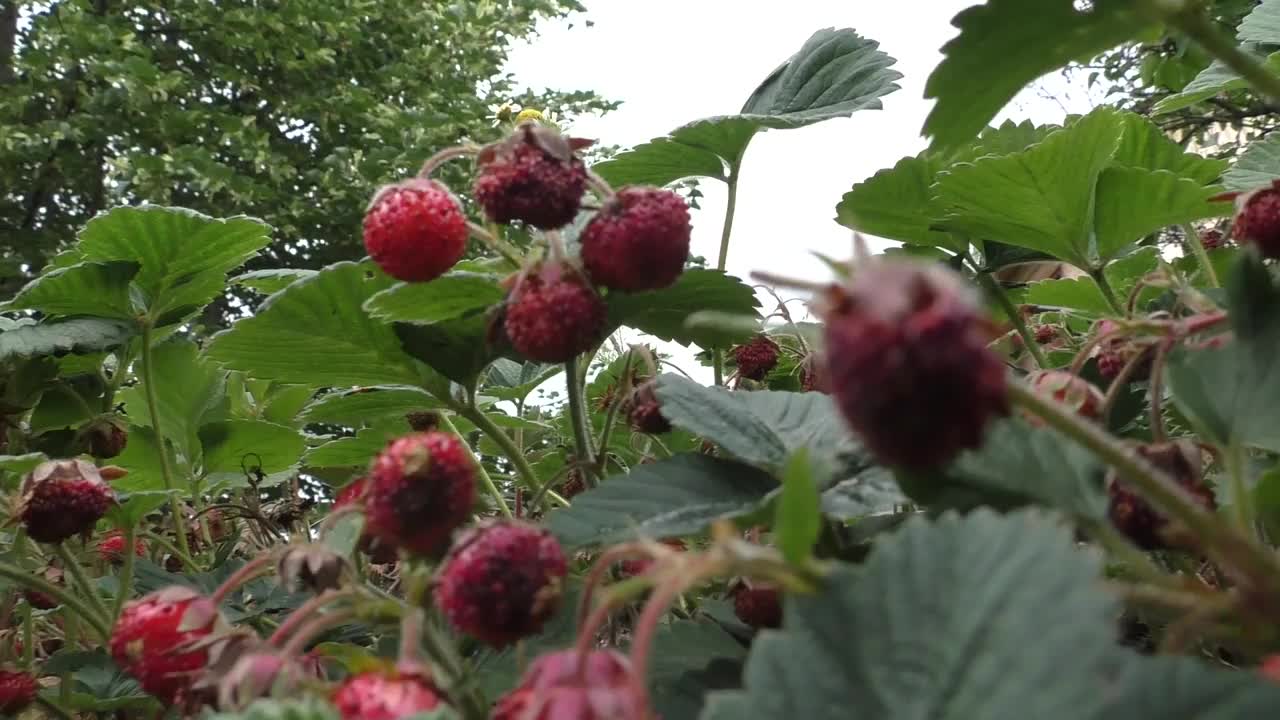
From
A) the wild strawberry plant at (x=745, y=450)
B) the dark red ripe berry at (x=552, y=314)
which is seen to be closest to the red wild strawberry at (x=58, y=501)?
the wild strawberry plant at (x=745, y=450)

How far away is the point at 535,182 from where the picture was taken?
2.45ft

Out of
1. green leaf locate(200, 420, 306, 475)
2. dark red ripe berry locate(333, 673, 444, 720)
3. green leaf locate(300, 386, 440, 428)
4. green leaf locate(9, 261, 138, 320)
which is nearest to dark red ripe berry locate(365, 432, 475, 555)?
dark red ripe berry locate(333, 673, 444, 720)

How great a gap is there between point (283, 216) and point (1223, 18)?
18.5ft

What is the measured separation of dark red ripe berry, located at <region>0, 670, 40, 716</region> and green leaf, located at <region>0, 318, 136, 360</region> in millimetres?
391

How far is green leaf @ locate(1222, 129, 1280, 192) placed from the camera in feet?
3.42

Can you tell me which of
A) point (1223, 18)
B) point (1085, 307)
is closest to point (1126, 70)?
point (1223, 18)

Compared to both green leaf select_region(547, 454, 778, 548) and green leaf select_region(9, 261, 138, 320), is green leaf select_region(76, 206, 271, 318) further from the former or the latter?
green leaf select_region(547, 454, 778, 548)

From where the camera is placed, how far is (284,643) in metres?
0.54

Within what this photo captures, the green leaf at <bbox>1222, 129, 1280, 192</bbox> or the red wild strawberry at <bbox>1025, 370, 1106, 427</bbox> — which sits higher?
the green leaf at <bbox>1222, 129, 1280, 192</bbox>

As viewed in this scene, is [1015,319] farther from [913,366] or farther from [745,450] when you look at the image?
[913,366]

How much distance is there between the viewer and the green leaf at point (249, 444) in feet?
5.03

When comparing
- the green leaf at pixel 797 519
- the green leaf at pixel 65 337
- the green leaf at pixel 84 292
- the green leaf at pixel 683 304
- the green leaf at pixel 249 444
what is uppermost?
the green leaf at pixel 84 292

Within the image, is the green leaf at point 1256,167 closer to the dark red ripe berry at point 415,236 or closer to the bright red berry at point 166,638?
the dark red ripe berry at point 415,236

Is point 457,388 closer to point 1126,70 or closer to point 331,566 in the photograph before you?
point 331,566
